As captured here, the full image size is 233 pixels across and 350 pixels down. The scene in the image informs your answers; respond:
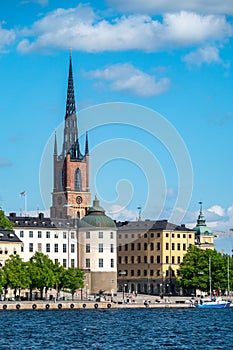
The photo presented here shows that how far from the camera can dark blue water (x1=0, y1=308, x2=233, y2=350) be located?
90.8 meters

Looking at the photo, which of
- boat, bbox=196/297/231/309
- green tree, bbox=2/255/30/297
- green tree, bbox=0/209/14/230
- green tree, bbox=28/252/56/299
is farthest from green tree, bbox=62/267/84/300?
boat, bbox=196/297/231/309

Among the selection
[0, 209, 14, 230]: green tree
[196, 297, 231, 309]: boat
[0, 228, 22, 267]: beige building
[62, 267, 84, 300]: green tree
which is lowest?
[196, 297, 231, 309]: boat

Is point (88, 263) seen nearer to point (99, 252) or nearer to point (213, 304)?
point (99, 252)

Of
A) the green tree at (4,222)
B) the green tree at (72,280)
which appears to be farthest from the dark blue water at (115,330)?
the green tree at (4,222)

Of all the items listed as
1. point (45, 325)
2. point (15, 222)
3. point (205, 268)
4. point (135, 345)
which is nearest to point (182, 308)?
point (205, 268)

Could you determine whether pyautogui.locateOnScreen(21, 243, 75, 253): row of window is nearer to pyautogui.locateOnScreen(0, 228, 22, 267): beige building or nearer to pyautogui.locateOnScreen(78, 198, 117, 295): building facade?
pyautogui.locateOnScreen(78, 198, 117, 295): building facade

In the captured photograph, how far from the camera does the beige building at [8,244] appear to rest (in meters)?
172

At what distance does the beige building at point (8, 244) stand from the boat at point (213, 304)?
31605mm

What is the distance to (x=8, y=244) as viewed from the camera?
173 meters

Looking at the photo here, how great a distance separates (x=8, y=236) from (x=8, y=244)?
175 cm

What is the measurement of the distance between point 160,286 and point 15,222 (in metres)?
30.8

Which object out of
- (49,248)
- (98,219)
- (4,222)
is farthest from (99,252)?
(4,222)

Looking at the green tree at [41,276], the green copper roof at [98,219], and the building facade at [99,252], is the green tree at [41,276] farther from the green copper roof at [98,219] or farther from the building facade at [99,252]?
the green copper roof at [98,219]

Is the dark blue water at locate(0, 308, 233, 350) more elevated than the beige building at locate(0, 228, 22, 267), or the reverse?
the beige building at locate(0, 228, 22, 267)
